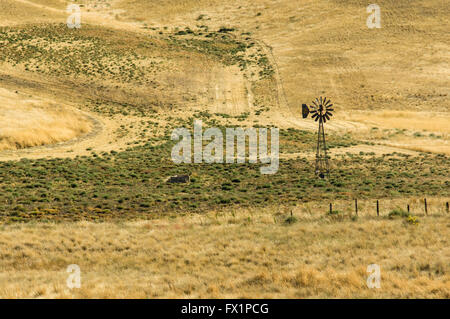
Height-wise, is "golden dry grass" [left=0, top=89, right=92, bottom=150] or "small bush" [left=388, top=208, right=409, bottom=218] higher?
"golden dry grass" [left=0, top=89, right=92, bottom=150]

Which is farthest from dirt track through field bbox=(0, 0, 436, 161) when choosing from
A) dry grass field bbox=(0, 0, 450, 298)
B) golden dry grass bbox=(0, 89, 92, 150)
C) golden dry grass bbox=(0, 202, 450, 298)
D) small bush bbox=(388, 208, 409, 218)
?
golden dry grass bbox=(0, 202, 450, 298)

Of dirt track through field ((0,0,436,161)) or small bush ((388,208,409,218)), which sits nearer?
small bush ((388,208,409,218))

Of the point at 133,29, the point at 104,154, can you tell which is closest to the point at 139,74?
the point at 133,29

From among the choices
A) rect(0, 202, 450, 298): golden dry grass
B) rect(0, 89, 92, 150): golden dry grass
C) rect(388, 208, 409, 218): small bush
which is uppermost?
rect(0, 89, 92, 150): golden dry grass

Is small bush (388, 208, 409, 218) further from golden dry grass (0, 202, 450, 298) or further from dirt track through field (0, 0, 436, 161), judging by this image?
dirt track through field (0, 0, 436, 161)

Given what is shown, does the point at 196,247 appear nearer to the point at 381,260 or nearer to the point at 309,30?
the point at 381,260

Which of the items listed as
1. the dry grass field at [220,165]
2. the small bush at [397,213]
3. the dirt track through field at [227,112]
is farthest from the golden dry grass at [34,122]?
the small bush at [397,213]

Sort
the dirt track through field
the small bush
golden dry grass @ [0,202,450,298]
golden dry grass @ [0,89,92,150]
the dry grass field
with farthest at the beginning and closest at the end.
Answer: golden dry grass @ [0,89,92,150] < the dirt track through field < the small bush < the dry grass field < golden dry grass @ [0,202,450,298]
